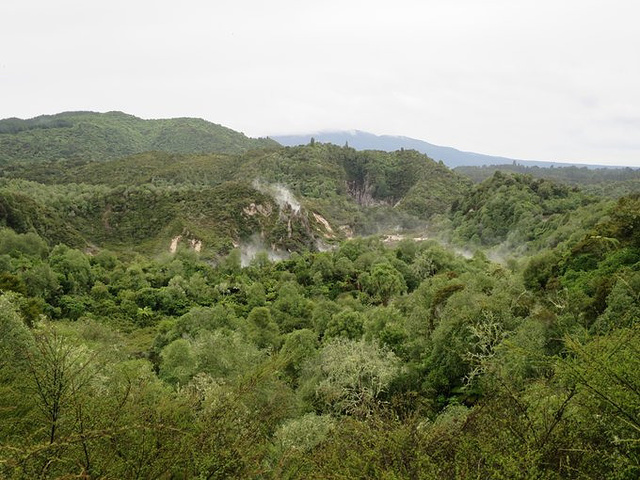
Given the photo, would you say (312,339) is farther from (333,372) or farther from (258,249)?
(258,249)

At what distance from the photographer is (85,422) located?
846 centimetres

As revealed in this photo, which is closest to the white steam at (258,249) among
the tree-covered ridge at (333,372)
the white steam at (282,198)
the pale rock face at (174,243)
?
the white steam at (282,198)

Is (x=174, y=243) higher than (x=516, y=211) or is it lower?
lower

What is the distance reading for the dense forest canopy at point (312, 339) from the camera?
7.78 metres

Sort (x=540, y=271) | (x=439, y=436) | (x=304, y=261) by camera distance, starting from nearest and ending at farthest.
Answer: (x=439, y=436) → (x=540, y=271) → (x=304, y=261)

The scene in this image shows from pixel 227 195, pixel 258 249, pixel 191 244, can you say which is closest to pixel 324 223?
pixel 227 195

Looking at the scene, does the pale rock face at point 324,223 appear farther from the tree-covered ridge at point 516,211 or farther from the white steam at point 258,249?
the tree-covered ridge at point 516,211

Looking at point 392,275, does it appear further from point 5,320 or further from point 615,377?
point 615,377

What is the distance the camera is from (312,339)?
29078 millimetres

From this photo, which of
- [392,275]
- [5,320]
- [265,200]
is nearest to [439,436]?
[5,320]

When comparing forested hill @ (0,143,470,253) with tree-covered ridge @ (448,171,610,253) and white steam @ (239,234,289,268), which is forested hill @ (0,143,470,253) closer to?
white steam @ (239,234,289,268)

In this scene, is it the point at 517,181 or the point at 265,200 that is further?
the point at 517,181

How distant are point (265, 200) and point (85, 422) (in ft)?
253

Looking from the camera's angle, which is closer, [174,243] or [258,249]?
[174,243]
